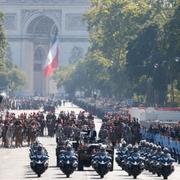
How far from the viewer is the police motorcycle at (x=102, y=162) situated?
142ft

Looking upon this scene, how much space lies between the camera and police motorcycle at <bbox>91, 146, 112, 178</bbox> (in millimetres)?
43219

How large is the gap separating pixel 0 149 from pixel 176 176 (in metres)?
23.1

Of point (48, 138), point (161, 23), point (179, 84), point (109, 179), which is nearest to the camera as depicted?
point (109, 179)

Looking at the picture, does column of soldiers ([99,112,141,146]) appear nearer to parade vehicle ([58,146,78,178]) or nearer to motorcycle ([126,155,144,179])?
parade vehicle ([58,146,78,178])

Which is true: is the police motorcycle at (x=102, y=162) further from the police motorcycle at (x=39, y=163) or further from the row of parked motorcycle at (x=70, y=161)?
the police motorcycle at (x=39, y=163)

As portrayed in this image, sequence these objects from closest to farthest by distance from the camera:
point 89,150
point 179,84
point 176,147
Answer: point 89,150 < point 176,147 < point 179,84

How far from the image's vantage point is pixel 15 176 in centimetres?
4447

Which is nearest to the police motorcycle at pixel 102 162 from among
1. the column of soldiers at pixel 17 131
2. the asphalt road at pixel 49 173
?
the asphalt road at pixel 49 173

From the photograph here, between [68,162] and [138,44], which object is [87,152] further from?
[138,44]

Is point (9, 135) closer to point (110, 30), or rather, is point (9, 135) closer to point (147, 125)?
point (147, 125)

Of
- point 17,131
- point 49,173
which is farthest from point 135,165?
point 17,131

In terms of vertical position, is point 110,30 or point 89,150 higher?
point 110,30

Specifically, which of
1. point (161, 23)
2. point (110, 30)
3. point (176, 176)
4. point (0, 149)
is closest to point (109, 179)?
point (176, 176)

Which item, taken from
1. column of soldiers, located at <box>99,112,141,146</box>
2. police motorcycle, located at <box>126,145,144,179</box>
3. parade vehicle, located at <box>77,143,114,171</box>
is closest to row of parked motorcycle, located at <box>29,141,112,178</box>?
police motorcycle, located at <box>126,145,144,179</box>
